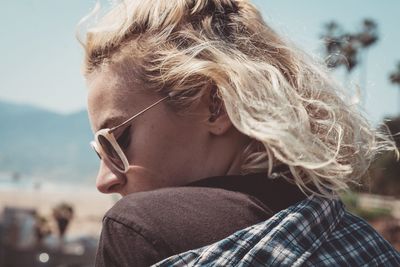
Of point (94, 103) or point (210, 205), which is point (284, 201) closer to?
point (210, 205)

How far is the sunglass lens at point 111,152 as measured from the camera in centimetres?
134

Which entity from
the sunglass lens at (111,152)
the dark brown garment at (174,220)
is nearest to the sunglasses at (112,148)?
the sunglass lens at (111,152)

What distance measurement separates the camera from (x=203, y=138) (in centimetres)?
128

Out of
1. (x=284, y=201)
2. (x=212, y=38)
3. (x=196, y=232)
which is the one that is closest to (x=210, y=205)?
(x=196, y=232)

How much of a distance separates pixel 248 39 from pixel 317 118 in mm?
228

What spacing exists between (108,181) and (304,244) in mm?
493

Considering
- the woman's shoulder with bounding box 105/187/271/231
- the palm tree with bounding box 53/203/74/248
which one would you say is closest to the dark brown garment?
the woman's shoulder with bounding box 105/187/271/231

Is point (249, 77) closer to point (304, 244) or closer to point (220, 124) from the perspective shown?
point (220, 124)

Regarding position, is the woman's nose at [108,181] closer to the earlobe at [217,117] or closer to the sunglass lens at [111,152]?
the sunglass lens at [111,152]

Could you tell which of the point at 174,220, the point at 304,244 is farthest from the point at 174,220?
the point at 304,244

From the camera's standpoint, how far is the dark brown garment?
3.22ft

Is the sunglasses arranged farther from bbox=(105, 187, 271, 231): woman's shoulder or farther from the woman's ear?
bbox=(105, 187, 271, 231): woman's shoulder

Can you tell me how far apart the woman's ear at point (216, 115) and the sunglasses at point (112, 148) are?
0.09 metres

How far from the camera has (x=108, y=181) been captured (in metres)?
1.36
